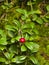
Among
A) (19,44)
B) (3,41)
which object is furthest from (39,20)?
(3,41)

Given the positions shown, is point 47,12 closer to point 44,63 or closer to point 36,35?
point 36,35

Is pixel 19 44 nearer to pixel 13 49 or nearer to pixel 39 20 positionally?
pixel 13 49

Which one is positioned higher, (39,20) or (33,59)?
(39,20)

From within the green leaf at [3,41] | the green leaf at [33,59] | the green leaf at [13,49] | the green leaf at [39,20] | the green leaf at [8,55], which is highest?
the green leaf at [39,20]

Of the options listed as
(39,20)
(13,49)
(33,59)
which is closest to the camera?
(33,59)

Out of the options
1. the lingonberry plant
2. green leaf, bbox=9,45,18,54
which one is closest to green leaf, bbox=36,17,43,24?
the lingonberry plant

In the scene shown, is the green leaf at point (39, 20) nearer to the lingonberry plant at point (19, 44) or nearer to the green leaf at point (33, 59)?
the lingonberry plant at point (19, 44)

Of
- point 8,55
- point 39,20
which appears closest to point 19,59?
point 8,55

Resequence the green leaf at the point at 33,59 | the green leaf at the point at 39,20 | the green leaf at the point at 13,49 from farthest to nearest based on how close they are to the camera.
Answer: the green leaf at the point at 39,20, the green leaf at the point at 13,49, the green leaf at the point at 33,59

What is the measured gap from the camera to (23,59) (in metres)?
1.94

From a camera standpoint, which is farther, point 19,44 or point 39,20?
point 39,20

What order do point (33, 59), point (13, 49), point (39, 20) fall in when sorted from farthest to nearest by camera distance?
1. point (39, 20)
2. point (13, 49)
3. point (33, 59)

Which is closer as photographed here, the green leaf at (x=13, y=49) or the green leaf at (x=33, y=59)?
the green leaf at (x=33, y=59)

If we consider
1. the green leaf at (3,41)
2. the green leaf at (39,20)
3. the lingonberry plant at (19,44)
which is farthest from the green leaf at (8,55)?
the green leaf at (39,20)
